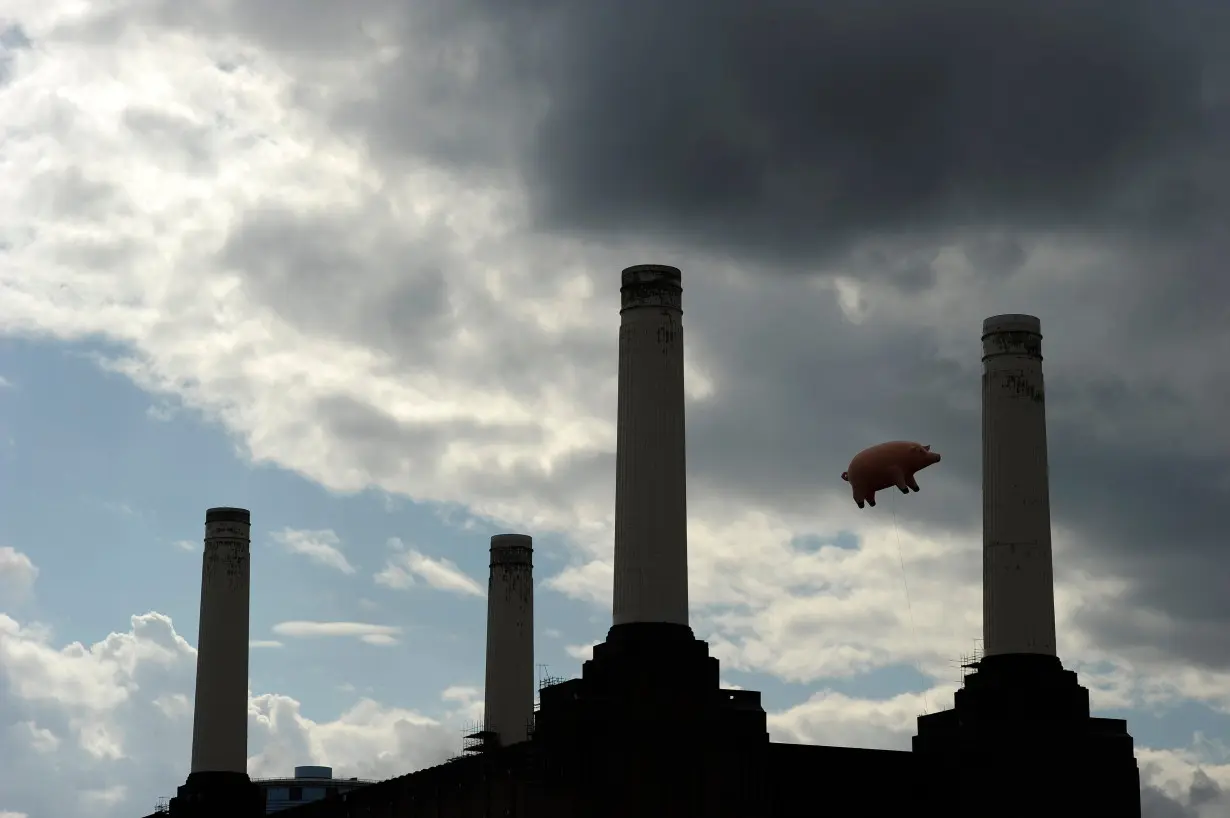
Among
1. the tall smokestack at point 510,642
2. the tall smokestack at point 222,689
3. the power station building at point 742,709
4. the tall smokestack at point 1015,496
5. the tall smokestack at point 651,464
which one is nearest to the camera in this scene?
the power station building at point 742,709

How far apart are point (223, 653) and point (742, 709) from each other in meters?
36.0

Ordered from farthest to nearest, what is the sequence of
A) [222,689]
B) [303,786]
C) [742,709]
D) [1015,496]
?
[303,786] → [222,689] → [1015,496] → [742,709]

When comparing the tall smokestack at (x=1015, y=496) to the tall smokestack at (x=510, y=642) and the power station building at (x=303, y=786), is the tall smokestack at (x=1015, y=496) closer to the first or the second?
the tall smokestack at (x=510, y=642)

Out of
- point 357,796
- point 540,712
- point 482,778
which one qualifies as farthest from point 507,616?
point 540,712

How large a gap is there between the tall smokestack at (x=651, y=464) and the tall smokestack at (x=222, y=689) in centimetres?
3368

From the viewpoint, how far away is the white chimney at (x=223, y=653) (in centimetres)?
8662

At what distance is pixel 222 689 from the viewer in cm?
8675

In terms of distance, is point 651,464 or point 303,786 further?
point 303,786

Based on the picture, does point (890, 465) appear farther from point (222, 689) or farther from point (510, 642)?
point (222, 689)

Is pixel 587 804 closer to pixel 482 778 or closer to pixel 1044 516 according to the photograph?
pixel 482 778

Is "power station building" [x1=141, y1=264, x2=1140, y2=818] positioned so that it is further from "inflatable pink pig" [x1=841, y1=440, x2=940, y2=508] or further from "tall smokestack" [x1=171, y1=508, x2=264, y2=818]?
"tall smokestack" [x1=171, y1=508, x2=264, y2=818]

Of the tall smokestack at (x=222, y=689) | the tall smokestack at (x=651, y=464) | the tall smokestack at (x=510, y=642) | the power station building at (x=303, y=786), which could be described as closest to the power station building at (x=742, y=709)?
the tall smokestack at (x=651, y=464)

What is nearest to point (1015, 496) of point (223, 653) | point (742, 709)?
point (742, 709)

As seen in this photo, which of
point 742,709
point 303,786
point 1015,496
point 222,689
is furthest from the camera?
point 303,786
